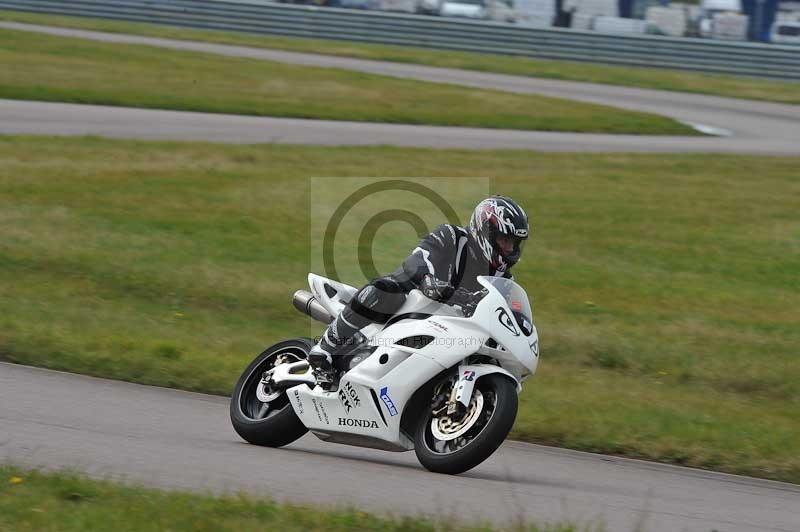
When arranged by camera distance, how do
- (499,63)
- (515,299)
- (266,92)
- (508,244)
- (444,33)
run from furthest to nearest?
1. (444,33)
2. (499,63)
3. (266,92)
4. (515,299)
5. (508,244)

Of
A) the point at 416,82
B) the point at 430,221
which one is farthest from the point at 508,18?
the point at 430,221

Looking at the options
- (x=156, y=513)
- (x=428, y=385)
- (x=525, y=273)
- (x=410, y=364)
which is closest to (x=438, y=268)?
(x=410, y=364)

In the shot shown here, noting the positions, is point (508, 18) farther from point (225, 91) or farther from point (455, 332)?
point (455, 332)

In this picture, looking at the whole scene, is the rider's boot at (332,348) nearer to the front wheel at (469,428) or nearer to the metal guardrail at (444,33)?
the front wheel at (469,428)

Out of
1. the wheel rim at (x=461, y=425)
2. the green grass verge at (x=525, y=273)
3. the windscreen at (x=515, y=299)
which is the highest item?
the windscreen at (x=515, y=299)

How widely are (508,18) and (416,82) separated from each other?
46.0 ft

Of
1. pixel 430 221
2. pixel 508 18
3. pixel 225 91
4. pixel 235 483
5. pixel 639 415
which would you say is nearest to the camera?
pixel 235 483

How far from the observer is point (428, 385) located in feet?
23.7

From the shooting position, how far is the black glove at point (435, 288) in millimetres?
7215

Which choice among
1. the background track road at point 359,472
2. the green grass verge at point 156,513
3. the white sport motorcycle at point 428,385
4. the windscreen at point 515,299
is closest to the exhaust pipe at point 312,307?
the white sport motorcycle at point 428,385

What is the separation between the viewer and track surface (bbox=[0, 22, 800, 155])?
22.7 metres

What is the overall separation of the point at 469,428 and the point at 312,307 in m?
1.82

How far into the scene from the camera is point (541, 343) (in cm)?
1189

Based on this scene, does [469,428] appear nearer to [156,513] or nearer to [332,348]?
[332,348]
